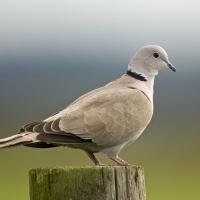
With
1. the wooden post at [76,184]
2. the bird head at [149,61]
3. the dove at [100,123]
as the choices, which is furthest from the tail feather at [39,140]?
the bird head at [149,61]

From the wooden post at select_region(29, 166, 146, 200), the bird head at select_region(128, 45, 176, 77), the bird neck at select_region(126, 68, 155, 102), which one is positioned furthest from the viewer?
the bird head at select_region(128, 45, 176, 77)

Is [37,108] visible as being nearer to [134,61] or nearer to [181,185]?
[181,185]

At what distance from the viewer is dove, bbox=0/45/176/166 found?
7.61m

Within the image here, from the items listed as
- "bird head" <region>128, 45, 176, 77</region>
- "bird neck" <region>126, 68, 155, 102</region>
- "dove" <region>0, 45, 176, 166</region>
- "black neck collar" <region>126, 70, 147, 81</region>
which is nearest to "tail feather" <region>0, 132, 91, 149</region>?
"dove" <region>0, 45, 176, 166</region>

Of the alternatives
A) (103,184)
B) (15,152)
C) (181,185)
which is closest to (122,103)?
(103,184)

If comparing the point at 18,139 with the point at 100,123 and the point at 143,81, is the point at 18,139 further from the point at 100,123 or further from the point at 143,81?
the point at 143,81

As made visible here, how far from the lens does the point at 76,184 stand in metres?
5.93

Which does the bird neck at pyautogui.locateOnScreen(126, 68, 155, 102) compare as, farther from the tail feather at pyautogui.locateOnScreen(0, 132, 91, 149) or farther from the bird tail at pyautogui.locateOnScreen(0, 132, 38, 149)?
the bird tail at pyautogui.locateOnScreen(0, 132, 38, 149)

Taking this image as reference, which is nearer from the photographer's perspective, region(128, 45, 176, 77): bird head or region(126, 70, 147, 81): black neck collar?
region(126, 70, 147, 81): black neck collar

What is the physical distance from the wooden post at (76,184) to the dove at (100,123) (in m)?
1.15

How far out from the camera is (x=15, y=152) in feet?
62.9

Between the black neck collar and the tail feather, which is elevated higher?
the black neck collar

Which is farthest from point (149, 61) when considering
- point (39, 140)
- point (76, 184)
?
point (76, 184)

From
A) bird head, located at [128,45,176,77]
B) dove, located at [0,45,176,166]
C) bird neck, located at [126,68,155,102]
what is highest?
bird head, located at [128,45,176,77]
